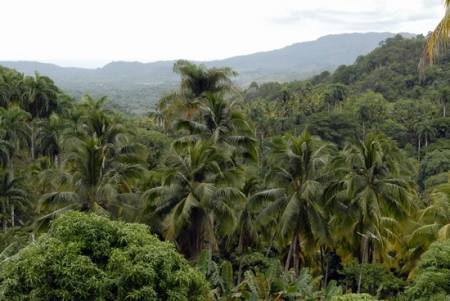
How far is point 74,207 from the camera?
18.2 m

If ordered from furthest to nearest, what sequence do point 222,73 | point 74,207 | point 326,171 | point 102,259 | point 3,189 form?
1. point 3,189
2. point 222,73
3. point 326,171
4. point 74,207
5. point 102,259

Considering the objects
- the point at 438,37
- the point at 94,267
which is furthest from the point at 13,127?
the point at 438,37

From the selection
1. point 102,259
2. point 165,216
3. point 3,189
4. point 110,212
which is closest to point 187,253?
point 165,216

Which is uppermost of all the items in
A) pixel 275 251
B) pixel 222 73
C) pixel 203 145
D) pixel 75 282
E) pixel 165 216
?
pixel 222 73

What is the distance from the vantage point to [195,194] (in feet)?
59.6

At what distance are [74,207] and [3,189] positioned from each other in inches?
628

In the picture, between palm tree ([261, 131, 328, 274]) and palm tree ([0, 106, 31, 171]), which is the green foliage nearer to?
palm tree ([261, 131, 328, 274])

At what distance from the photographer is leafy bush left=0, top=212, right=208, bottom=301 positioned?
32.2 feet

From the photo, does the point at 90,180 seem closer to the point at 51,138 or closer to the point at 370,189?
the point at 370,189

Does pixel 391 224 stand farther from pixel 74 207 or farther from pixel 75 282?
pixel 75 282

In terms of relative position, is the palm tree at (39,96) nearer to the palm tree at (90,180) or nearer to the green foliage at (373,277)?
the palm tree at (90,180)

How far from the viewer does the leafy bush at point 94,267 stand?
32.2 ft

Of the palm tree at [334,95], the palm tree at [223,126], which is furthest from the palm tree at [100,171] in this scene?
the palm tree at [334,95]

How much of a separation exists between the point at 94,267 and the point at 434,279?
28.3ft
